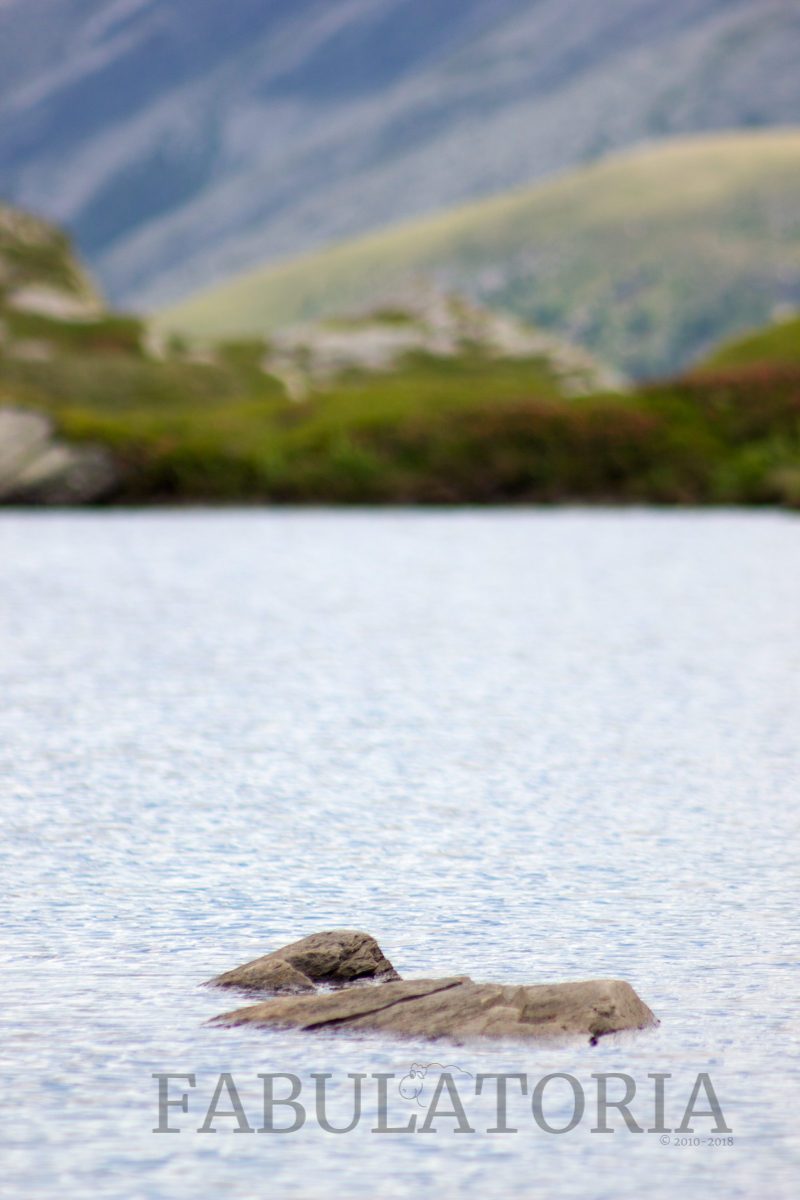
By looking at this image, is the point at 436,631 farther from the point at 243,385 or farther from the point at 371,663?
the point at 243,385

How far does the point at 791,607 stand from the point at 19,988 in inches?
860

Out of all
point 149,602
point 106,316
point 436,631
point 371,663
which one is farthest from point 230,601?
point 106,316

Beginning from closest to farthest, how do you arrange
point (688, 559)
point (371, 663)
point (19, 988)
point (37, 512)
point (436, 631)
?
1. point (19, 988)
2. point (371, 663)
3. point (436, 631)
4. point (688, 559)
5. point (37, 512)

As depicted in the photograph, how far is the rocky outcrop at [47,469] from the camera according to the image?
2712 inches

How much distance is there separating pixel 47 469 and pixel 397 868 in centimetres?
6031

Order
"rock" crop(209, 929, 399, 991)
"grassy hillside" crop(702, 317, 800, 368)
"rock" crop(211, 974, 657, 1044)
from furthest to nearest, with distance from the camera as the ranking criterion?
"grassy hillside" crop(702, 317, 800, 368) → "rock" crop(209, 929, 399, 991) → "rock" crop(211, 974, 657, 1044)

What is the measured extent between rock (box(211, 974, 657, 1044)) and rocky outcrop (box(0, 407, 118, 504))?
208ft

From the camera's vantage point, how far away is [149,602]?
96.9ft

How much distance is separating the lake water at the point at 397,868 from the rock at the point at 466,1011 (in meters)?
0.13

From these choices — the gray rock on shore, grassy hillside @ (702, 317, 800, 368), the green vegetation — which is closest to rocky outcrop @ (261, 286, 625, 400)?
grassy hillside @ (702, 317, 800, 368)

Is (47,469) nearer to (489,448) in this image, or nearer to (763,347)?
(489,448)

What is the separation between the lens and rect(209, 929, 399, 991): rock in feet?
26.8

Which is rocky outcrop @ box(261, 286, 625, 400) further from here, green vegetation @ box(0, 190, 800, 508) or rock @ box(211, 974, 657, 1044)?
rock @ box(211, 974, 657, 1044)

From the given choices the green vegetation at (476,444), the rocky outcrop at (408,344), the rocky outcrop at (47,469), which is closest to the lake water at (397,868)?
the green vegetation at (476,444)
